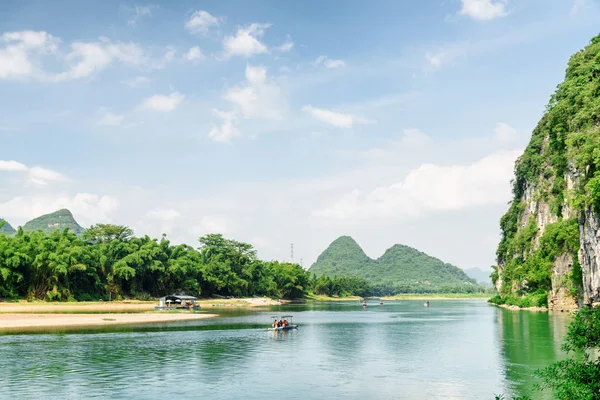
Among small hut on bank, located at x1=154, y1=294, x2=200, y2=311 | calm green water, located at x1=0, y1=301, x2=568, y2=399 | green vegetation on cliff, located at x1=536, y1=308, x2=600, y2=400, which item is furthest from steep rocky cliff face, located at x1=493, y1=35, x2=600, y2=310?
small hut on bank, located at x1=154, y1=294, x2=200, y2=311

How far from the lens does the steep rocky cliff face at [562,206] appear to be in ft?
176

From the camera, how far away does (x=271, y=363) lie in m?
36.6

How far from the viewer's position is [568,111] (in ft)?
223

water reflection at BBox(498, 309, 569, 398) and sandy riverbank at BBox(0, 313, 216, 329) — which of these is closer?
water reflection at BBox(498, 309, 569, 398)

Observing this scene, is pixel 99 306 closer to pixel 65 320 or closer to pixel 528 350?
pixel 65 320

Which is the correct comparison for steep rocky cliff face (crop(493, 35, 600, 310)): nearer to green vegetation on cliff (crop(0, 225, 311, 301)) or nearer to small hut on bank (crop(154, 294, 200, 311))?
small hut on bank (crop(154, 294, 200, 311))

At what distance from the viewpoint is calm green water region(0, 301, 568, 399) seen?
88.9 ft

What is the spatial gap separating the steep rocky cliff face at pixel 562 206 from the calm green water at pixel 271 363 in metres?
12.5

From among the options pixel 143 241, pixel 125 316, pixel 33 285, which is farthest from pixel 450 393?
pixel 143 241

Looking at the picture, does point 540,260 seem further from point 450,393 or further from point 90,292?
point 90,292

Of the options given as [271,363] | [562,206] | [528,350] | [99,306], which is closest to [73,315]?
[99,306]

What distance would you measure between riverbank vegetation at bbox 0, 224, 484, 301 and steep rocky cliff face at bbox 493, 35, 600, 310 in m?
67.0

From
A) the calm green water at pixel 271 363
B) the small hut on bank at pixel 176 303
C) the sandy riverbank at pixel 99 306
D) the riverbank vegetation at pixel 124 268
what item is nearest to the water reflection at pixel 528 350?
the calm green water at pixel 271 363

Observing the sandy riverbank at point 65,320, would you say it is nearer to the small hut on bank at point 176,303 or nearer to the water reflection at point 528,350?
the small hut on bank at point 176,303
